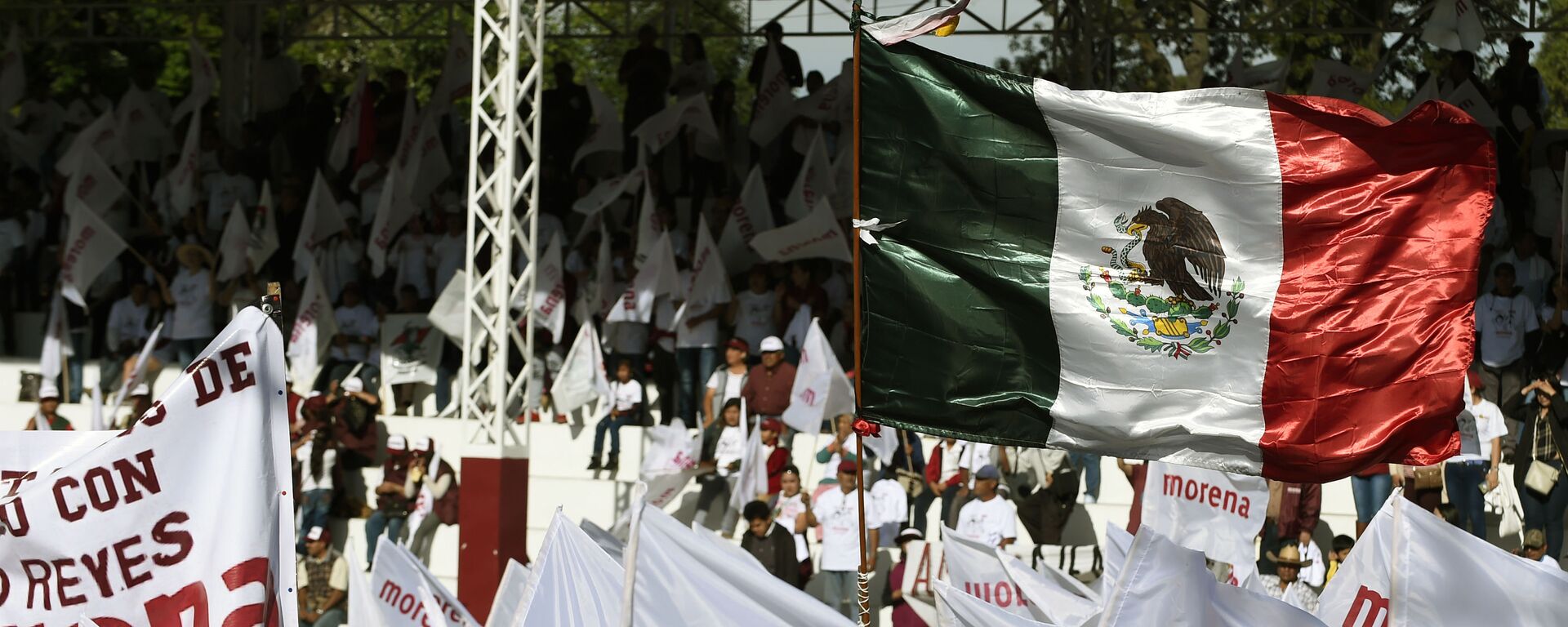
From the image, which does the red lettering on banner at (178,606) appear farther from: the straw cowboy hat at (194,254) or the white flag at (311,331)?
the straw cowboy hat at (194,254)

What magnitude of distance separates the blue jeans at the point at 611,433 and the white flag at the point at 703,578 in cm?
897

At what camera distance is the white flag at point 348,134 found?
19.4 m

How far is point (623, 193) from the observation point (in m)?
18.3

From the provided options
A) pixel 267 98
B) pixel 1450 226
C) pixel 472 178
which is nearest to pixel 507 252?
pixel 472 178

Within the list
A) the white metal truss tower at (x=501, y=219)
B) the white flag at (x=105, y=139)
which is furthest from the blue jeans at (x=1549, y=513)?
the white flag at (x=105, y=139)

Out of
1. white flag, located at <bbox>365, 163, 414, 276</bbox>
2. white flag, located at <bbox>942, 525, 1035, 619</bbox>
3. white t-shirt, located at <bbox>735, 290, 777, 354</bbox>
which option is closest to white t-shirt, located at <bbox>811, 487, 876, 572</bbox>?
white flag, located at <bbox>942, 525, 1035, 619</bbox>

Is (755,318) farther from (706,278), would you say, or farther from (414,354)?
(414,354)

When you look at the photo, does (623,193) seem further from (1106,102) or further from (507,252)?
(1106,102)

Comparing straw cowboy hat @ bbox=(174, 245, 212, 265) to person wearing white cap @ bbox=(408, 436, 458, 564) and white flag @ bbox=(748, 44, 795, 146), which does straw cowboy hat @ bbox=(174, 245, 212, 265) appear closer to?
person wearing white cap @ bbox=(408, 436, 458, 564)

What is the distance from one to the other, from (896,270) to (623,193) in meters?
11.5

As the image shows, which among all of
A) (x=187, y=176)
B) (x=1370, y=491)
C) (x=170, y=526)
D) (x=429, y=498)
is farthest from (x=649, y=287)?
(x=170, y=526)

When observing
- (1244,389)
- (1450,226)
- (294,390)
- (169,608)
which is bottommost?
(294,390)

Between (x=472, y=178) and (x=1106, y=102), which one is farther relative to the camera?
(x=472, y=178)

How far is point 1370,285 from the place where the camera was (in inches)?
278
